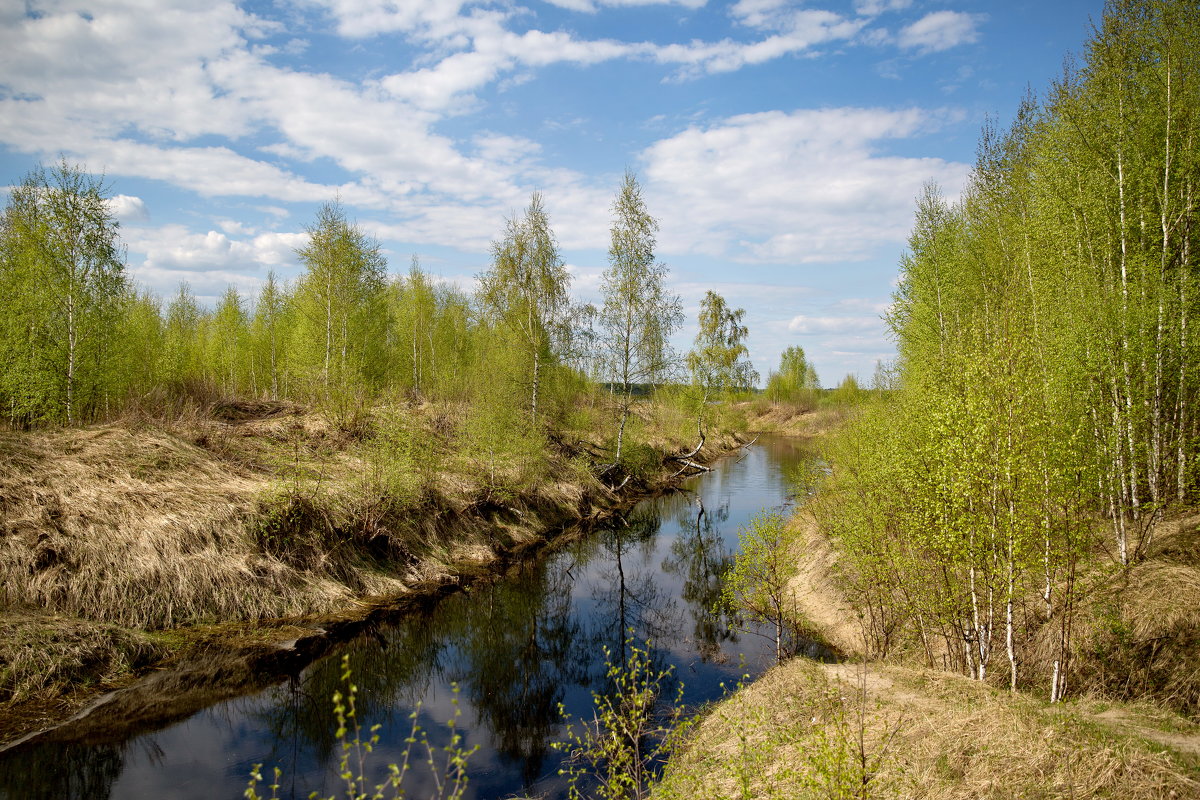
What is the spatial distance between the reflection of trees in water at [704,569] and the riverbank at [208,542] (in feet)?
19.8

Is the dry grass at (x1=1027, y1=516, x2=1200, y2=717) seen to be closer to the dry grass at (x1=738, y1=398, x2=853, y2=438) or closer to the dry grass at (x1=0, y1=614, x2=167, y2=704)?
the dry grass at (x1=0, y1=614, x2=167, y2=704)

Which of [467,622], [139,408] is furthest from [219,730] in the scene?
[139,408]

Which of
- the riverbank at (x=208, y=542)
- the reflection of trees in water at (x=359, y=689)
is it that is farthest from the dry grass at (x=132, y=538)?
the reflection of trees in water at (x=359, y=689)

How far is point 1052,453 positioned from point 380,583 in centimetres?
1500

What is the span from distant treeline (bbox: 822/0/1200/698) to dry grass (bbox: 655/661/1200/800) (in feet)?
6.23

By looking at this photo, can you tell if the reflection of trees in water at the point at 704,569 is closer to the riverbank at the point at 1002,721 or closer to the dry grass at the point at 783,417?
the riverbank at the point at 1002,721

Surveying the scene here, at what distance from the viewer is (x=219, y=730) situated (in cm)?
952

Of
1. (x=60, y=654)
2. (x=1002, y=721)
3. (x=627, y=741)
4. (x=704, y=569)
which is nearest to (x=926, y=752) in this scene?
(x=1002, y=721)

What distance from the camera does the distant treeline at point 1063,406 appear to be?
359 inches

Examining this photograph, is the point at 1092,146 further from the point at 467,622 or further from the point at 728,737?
the point at 467,622

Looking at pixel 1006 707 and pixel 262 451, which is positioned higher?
pixel 262 451

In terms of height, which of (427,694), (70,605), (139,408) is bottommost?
(427,694)

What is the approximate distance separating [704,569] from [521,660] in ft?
30.4

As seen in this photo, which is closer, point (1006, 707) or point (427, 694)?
point (1006, 707)
